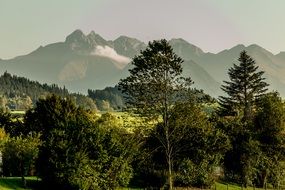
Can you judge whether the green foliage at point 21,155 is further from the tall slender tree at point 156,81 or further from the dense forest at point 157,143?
the tall slender tree at point 156,81

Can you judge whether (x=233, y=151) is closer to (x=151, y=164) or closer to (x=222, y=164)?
(x=222, y=164)

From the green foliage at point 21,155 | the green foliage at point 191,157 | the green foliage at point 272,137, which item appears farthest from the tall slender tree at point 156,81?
the green foliage at point 272,137

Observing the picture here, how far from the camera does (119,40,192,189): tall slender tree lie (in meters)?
48.1

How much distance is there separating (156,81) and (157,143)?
16.8 m

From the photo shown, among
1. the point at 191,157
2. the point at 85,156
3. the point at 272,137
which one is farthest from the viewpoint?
the point at 272,137

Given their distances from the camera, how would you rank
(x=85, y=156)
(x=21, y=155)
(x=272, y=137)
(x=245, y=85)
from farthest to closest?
(x=245, y=85), (x=272, y=137), (x=21, y=155), (x=85, y=156)

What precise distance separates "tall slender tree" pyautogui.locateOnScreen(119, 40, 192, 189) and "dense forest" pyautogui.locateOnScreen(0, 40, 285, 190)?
0.34 ft

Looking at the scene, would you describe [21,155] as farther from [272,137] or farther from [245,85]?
[245,85]

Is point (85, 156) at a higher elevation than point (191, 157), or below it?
below

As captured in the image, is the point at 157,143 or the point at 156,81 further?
the point at 157,143

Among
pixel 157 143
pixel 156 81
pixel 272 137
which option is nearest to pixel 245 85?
pixel 272 137

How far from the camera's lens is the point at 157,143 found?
207 feet

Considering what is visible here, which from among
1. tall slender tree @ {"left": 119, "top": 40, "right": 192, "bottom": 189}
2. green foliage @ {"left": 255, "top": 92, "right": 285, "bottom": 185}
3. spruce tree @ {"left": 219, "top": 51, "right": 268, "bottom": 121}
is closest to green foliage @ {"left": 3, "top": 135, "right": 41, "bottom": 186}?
tall slender tree @ {"left": 119, "top": 40, "right": 192, "bottom": 189}

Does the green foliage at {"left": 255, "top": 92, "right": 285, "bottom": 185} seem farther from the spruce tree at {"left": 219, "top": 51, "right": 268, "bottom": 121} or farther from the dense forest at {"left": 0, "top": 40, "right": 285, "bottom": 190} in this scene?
the spruce tree at {"left": 219, "top": 51, "right": 268, "bottom": 121}
